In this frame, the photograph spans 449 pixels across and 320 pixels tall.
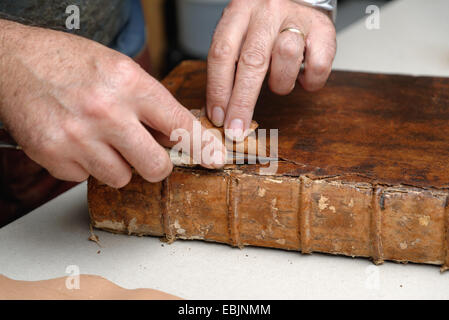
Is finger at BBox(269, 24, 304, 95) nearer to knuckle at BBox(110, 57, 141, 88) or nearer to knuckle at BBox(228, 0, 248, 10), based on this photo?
knuckle at BBox(228, 0, 248, 10)

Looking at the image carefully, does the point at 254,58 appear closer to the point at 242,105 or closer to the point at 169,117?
the point at 242,105

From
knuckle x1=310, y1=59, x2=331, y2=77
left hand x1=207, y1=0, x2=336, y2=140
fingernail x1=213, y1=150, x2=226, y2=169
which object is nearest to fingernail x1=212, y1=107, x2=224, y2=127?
left hand x1=207, y1=0, x2=336, y2=140

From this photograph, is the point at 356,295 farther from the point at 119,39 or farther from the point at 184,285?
the point at 119,39

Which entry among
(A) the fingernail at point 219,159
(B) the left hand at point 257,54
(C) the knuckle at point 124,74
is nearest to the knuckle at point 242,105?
(B) the left hand at point 257,54

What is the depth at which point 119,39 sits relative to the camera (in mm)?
1550

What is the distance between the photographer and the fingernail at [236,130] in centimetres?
101

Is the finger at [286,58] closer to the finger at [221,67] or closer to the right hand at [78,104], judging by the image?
the finger at [221,67]

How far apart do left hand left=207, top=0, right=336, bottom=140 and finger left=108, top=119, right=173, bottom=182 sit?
17cm

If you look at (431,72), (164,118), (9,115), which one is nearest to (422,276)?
(164,118)

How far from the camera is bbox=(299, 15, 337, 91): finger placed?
107 centimetres

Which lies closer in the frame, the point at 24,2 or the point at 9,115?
the point at 9,115

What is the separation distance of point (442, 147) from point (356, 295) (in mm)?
326

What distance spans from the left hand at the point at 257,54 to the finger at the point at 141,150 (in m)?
0.17

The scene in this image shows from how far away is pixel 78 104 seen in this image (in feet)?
2.78
